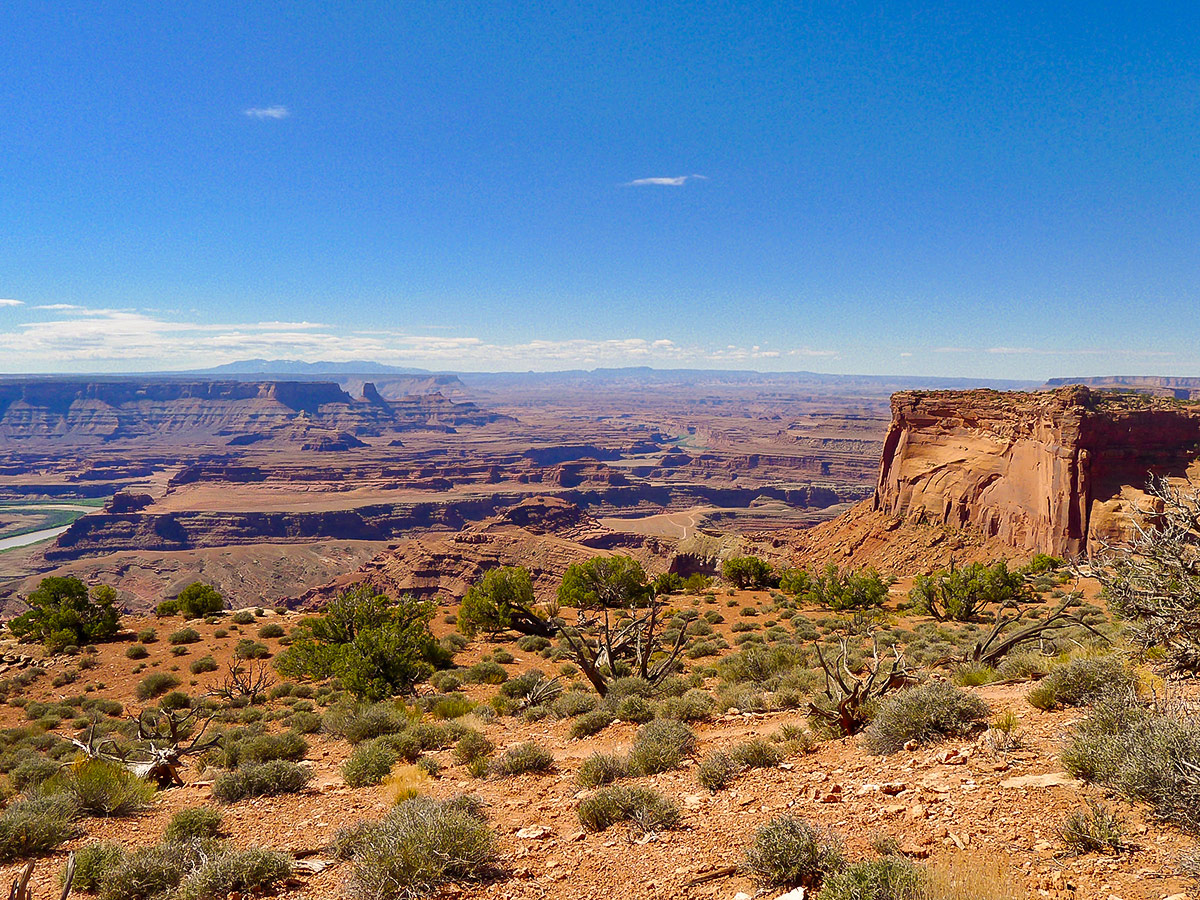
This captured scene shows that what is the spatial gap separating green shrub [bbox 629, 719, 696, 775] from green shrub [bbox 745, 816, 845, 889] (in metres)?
3.59

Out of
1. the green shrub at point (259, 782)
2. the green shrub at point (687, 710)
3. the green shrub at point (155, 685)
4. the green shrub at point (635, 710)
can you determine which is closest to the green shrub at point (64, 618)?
the green shrub at point (155, 685)

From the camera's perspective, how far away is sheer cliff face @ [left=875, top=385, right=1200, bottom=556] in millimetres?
42250

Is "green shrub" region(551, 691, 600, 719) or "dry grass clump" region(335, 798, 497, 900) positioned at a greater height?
"dry grass clump" region(335, 798, 497, 900)

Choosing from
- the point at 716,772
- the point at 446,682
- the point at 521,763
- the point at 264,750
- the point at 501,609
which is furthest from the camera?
the point at 501,609

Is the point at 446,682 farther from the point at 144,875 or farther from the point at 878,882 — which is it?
the point at 878,882

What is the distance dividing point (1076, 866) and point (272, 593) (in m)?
109

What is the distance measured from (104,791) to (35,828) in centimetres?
118

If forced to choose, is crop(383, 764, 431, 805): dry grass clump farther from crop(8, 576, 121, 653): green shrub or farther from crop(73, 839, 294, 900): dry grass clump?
crop(8, 576, 121, 653): green shrub

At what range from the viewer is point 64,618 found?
1069 inches

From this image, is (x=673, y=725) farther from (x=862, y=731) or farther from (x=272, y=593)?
(x=272, y=593)

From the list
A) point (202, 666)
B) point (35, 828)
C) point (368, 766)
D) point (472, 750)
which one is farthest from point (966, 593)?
point (202, 666)

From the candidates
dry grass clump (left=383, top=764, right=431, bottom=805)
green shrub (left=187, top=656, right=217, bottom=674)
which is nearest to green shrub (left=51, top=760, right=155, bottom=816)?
dry grass clump (left=383, top=764, right=431, bottom=805)

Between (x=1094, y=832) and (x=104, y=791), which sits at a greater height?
(x=1094, y=832)

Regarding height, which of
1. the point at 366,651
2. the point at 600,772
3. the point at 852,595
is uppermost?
the point at 600,772
